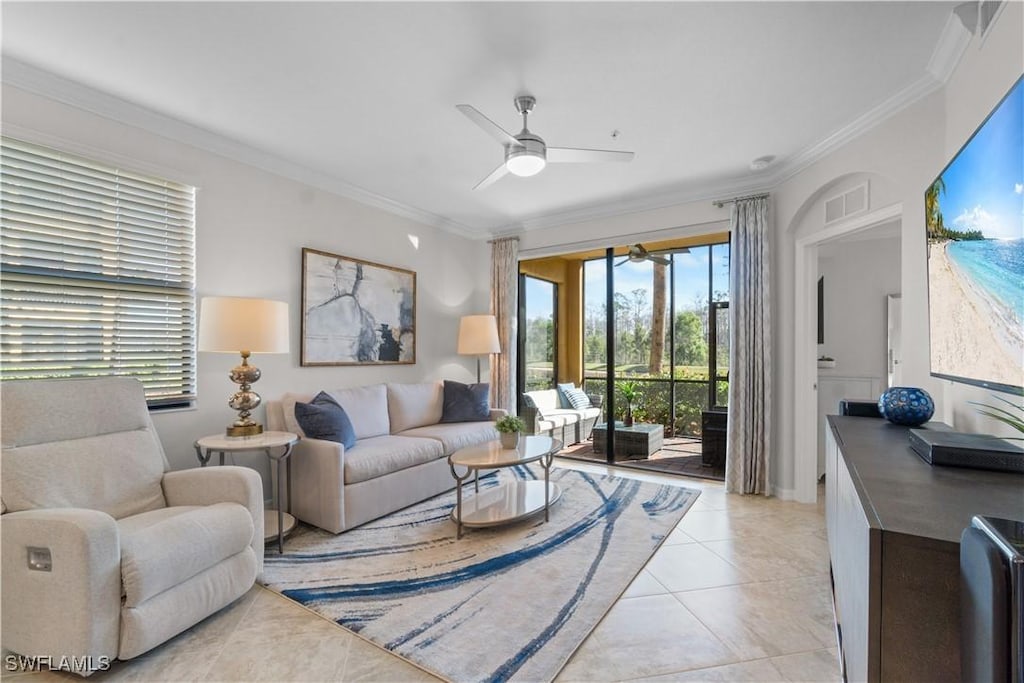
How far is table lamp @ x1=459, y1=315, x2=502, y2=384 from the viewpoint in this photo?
4.84m

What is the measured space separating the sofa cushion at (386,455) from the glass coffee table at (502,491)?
369 mm

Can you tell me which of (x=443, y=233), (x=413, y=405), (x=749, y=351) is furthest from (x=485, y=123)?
(x=443, y=233)

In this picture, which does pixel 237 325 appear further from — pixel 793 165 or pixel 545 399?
pixel 793 165

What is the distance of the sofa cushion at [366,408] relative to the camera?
3658 mm

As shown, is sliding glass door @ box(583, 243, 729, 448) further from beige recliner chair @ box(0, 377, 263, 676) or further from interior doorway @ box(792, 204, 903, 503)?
beige recliner chair @ box(0, 377, 263, 676)

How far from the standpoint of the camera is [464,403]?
14.8 ft

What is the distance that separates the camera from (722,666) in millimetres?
1758

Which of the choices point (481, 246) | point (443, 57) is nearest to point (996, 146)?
point (443, 57)

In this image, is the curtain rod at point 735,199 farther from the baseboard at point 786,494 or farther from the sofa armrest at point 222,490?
the sofa armrest at point 222,490

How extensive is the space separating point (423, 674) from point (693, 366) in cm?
439

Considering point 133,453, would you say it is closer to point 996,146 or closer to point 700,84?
point 700,84

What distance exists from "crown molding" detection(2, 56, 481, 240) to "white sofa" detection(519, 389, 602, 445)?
107 inches

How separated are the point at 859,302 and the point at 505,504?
12.9 ft

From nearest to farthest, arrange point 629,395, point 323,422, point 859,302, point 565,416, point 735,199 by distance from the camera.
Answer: point 323,422 < point 735,199 < point 859,302 < point 629,395 < point 565,416
